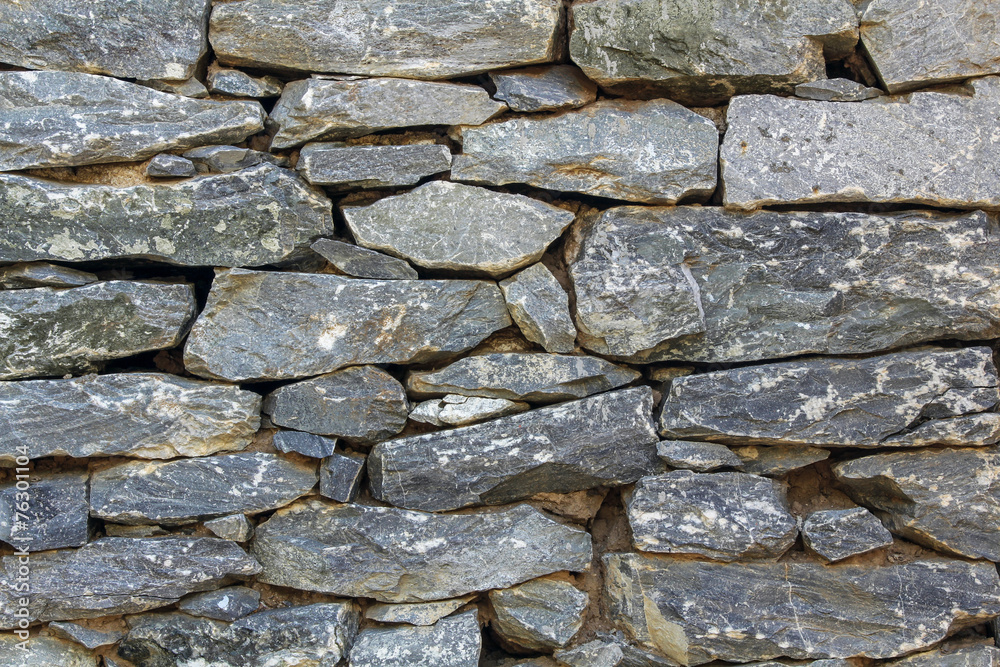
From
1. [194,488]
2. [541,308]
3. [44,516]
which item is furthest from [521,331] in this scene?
[44,516]

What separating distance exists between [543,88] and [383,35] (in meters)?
0.57

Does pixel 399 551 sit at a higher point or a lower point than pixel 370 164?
lower

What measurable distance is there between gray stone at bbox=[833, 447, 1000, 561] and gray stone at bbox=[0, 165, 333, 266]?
2.09 metres

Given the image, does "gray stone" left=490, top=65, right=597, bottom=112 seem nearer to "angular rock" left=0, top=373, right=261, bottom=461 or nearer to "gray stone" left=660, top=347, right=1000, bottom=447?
"gray stone" left=660, top=347, right=1000, bottom=447

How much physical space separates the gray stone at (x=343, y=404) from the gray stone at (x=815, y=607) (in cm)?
107

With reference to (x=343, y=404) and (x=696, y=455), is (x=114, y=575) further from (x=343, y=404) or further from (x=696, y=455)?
(x=696, y=455)

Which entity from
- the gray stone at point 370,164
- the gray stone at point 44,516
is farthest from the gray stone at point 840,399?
the gray stone at point 44,516

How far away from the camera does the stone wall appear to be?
2238mm

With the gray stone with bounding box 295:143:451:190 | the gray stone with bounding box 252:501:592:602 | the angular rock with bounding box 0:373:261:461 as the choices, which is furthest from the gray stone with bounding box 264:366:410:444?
the gray stone with bounding box 295:143:451:190

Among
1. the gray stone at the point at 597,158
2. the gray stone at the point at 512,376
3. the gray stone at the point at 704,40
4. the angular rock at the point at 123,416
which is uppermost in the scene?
the gray stone at the point at 704,40

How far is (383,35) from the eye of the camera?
2299mm

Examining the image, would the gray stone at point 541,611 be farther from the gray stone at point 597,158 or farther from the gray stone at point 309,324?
the gray stone at point 597,158

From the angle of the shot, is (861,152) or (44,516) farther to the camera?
(861,152)

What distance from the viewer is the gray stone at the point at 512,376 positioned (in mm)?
2312
